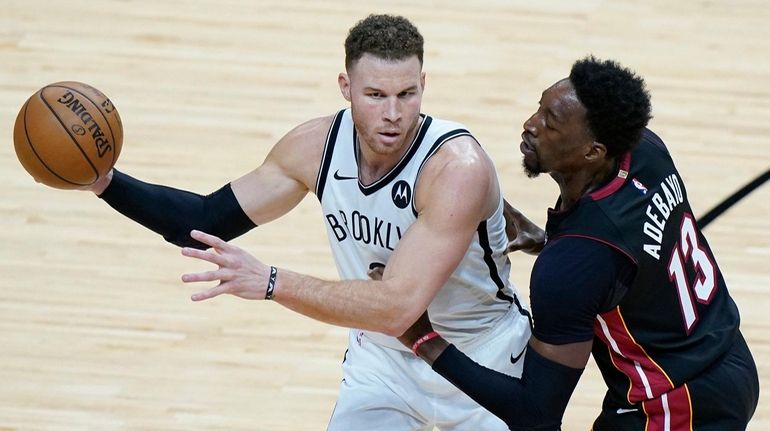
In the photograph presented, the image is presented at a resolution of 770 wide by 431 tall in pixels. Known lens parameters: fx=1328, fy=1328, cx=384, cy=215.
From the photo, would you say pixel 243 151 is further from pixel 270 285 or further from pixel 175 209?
pixel 270 285

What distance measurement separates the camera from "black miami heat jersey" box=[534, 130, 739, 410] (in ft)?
11.7

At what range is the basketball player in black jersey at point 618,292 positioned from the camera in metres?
3.53

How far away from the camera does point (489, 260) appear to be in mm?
4117

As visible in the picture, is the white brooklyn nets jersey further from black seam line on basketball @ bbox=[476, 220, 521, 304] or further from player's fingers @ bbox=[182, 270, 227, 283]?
player's fingers @ bbox=[182, 270, 227, 283]

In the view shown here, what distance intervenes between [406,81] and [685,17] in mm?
5817

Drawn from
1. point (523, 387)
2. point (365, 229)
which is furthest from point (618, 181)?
point (365, 229)

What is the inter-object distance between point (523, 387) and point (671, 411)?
1.45ft

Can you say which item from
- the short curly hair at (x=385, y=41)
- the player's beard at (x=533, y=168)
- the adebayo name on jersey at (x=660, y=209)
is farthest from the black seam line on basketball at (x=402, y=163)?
the adebayo name on jersey at (x=660, y=209)

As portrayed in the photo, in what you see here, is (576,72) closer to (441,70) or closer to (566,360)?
(566,360)

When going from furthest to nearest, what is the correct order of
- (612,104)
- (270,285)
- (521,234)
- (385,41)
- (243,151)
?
1. (243,151)
2. (521,234)
3. (385,41)
4. (270,285)
5. (612,104)

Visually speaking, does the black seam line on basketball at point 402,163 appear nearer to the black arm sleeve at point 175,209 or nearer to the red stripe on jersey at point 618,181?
the black arm sleeve at point 175,209

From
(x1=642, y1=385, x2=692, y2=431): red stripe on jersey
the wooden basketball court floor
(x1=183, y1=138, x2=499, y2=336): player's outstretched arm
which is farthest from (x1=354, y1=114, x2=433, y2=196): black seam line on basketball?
the wooden basketball court floor

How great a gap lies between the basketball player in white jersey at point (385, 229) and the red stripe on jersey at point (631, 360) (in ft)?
1.56

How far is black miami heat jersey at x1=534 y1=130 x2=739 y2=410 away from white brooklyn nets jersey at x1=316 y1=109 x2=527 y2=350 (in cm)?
44
